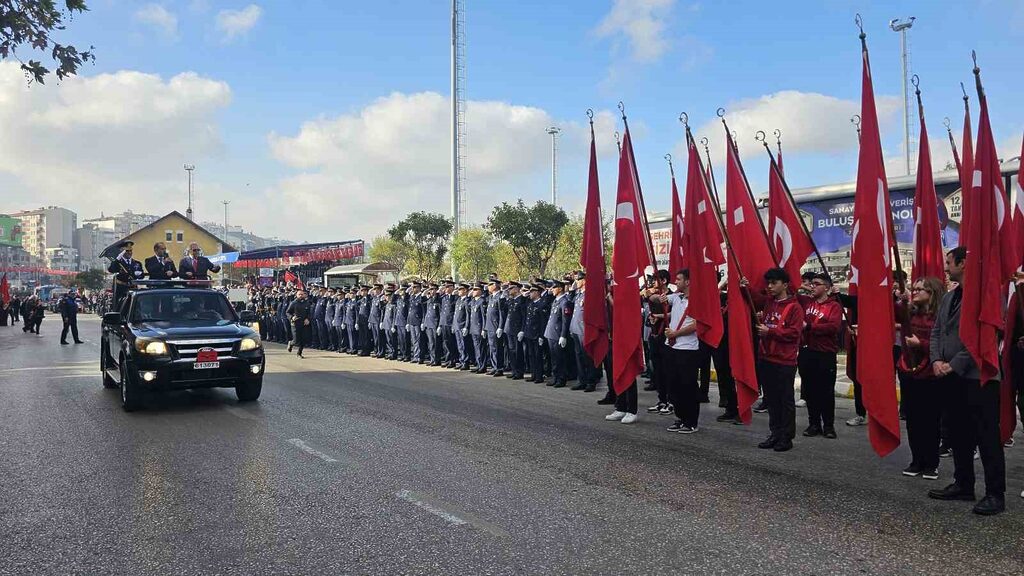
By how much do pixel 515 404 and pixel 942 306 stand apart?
588 cm

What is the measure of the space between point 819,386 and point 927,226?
215cm

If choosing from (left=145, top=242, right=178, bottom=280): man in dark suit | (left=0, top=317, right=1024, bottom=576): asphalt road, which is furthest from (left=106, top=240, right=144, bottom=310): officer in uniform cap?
(left=0, top=317, right=1024, bottom=576): asphalt road

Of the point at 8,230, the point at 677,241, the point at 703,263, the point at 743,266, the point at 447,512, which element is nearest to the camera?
the point at 447,512

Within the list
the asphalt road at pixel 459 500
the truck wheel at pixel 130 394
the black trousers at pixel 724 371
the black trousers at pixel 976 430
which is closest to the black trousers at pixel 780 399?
the asphalt road at pixel 459 500

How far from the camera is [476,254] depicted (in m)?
56.0

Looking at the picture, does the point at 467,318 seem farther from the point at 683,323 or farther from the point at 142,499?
the point at 142,499

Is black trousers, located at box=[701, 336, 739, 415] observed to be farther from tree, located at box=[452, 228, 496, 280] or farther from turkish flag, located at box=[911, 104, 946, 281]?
tree, located at box=[452, 228, 496, 280]

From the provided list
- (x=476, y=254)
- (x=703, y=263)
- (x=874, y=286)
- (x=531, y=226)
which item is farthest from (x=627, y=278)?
(x=476, y=254)

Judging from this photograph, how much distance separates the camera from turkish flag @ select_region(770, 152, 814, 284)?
8953 millimetres

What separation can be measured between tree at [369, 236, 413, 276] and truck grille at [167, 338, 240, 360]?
52.2m

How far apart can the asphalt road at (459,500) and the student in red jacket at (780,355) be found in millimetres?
296

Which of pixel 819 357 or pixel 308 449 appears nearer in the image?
pixel 308 449

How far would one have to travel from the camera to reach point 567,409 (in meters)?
9.96

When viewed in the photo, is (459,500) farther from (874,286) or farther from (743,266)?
(743,266)
